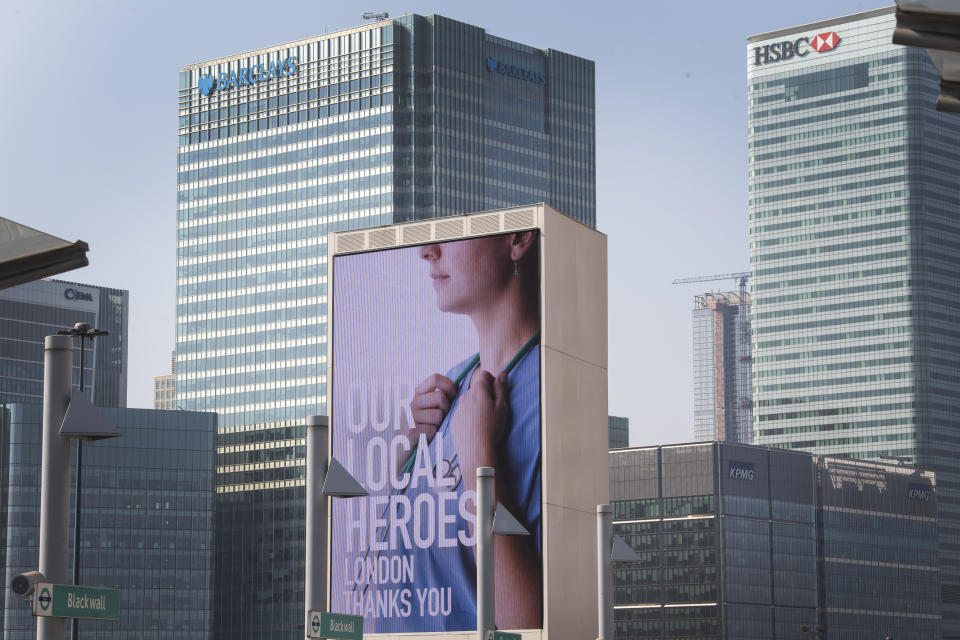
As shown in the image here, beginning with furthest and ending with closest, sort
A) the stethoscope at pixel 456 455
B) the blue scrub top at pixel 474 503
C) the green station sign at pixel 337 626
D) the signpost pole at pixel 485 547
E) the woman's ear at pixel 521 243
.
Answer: the woman's ear at pixel 521 243
the stethoscope at pixel 456 455
the blue scrub top at pixel 474 503
the signpost pole at pixel 485 547
the green station sign at pixel 337 626

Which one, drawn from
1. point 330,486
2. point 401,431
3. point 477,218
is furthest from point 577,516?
point 330,486

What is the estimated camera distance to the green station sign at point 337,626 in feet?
123

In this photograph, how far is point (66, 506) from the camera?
26156 millimetres

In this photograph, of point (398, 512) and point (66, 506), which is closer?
point (66, 506)

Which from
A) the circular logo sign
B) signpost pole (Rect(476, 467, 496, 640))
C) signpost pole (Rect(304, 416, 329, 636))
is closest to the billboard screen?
signpost pole (Rect(476, 467, 496, 640))

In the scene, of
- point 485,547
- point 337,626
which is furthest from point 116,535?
point 337,626

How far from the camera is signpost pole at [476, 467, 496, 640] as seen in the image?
4831cm

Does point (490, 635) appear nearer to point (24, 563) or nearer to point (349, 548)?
point (349, 548)

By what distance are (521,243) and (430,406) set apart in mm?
8675

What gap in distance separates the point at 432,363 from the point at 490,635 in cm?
3401

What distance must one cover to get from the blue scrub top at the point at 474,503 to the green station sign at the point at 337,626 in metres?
38.8

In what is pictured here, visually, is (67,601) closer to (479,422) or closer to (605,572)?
(605,572)

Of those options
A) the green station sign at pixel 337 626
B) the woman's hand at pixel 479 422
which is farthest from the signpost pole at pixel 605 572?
the green station sign at pixel 337 626

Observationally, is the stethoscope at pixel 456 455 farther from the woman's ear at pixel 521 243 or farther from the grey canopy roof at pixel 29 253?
the grey canopy roof at pixel 29 253
